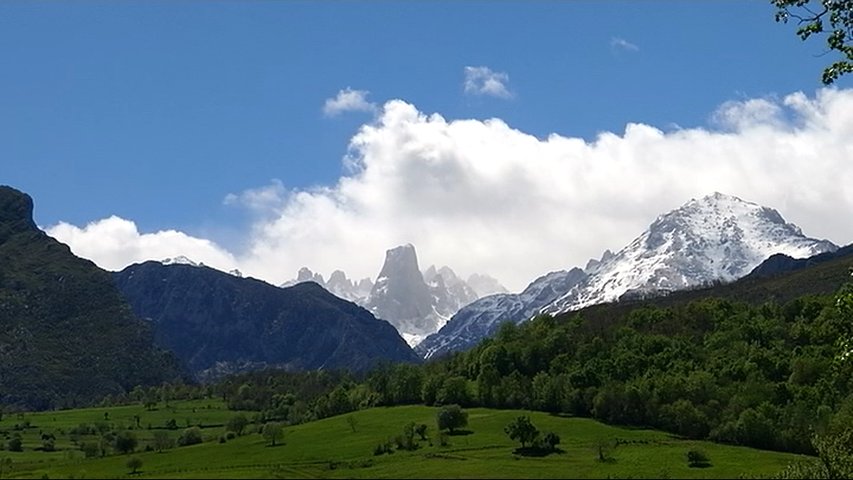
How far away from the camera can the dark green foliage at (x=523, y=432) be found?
167 metres

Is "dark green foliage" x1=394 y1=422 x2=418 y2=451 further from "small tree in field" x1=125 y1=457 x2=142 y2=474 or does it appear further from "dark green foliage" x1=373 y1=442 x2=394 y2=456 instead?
"small tree in field" x1=125 y1=457 x2=142 y2=474

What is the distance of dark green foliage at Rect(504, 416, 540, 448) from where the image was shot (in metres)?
167

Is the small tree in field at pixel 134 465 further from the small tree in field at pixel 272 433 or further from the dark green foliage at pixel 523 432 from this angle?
the dark green foliage at pixel 523 432

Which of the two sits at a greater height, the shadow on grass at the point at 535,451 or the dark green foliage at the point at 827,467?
the dark green foliage at the point at 827,467

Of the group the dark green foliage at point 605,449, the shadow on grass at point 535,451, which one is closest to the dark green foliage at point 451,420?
the shadow on grass at point 535,451

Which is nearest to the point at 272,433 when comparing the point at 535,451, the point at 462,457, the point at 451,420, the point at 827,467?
the point at 451,420

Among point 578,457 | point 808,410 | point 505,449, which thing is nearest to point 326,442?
point 505,449

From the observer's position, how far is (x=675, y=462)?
147m

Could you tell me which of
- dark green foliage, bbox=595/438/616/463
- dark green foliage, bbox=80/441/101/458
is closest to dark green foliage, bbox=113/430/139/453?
dark green foliage, bbox=80/441/101/458

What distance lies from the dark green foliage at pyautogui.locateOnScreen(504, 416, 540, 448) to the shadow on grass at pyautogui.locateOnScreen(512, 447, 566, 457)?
304cm

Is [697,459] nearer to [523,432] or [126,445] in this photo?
[523,432]

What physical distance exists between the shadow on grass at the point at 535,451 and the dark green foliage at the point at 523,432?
3.04 meters

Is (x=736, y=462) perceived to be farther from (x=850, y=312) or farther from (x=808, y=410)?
(x=850, y=312)

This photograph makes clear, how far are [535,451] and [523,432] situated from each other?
7.31 metres
